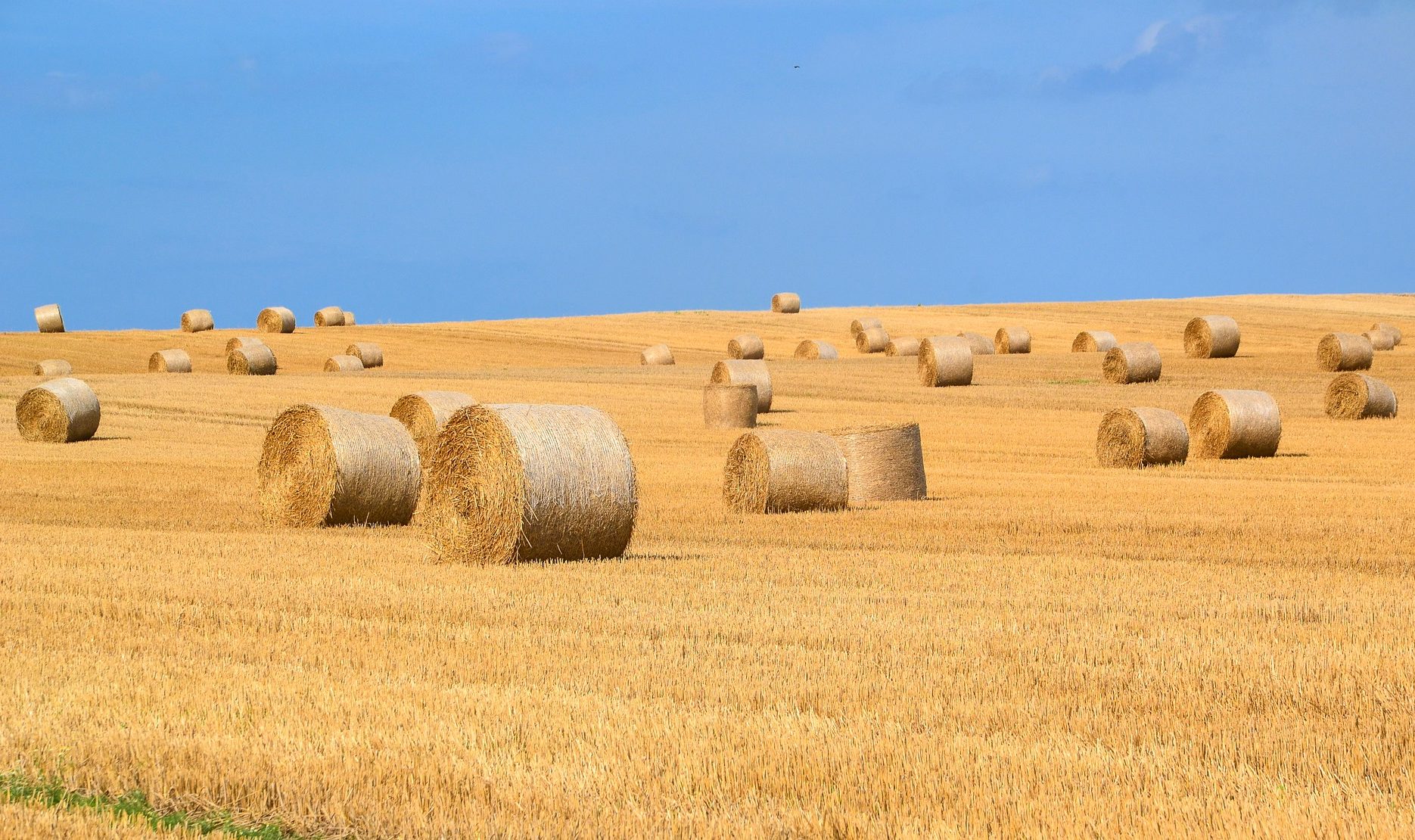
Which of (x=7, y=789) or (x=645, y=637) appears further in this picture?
(x=645, y=637)

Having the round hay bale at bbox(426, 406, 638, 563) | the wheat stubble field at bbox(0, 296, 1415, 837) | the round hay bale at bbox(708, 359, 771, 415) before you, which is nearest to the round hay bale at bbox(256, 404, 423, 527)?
the wheat stubble field at bbox(0, 296, 1415, 837)

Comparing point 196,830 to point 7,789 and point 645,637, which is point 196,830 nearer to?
point 7,789

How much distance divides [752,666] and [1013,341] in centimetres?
4276

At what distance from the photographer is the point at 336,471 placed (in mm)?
14773

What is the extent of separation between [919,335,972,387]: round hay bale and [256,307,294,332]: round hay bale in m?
25.8

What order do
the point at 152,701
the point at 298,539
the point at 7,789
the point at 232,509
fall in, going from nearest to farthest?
the point at 7,789, the point at 152,701, the point at 298,539, the point at 232,509

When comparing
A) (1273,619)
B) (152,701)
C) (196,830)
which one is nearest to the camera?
(196,830)

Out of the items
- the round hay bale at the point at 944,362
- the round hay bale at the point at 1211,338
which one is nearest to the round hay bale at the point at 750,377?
the round hay bale at the point at 944,362

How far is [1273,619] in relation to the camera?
890 centimetres

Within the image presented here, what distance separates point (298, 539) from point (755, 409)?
1493 cm

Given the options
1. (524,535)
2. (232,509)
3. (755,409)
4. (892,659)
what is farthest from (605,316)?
(892,659)

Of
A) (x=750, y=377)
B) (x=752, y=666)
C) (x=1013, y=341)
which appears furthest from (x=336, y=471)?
(x=1013, y=341)

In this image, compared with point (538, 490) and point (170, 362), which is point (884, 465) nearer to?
point (538, 490)

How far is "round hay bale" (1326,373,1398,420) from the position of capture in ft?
88.7
